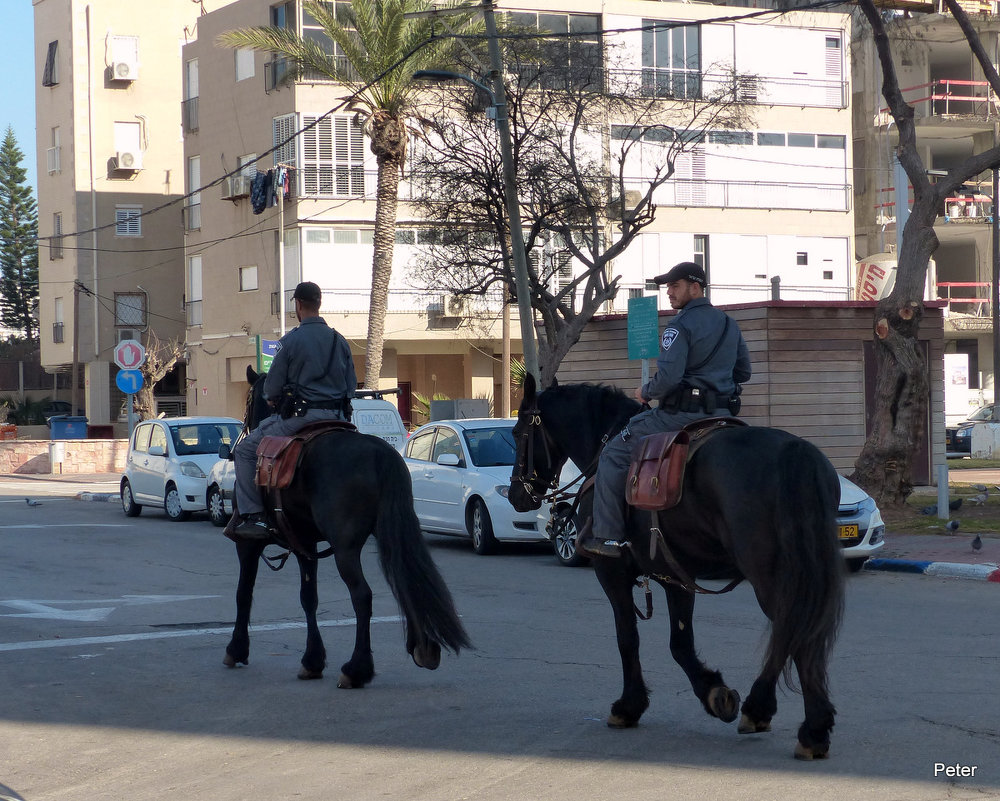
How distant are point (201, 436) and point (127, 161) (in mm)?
33451

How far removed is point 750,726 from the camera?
20.4 feet

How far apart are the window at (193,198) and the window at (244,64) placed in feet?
12.9

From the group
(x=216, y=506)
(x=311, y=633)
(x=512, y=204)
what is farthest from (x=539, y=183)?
(x=311, y=633)

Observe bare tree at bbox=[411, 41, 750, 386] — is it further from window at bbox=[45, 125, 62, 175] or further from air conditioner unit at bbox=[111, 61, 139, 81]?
window at bbox=[45, 125, 62, 175]

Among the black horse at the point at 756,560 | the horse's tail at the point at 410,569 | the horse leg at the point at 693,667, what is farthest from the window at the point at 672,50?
the black horse at the point at 756,560

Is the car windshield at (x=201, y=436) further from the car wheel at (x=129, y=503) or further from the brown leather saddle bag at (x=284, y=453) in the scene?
the brown leather saddle bag at (x=284, y=453)

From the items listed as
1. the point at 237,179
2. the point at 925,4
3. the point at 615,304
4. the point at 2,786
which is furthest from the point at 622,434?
the point at 237,179

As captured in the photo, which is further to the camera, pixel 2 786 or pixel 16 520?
pixel 16 520

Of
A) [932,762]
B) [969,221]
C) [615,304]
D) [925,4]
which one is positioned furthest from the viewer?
[969,221]

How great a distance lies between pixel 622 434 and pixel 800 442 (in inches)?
44.2

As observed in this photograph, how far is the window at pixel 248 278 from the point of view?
4366 centimetres

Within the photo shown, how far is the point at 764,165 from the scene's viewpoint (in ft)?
143

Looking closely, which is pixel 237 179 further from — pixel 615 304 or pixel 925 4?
pixel 925 4

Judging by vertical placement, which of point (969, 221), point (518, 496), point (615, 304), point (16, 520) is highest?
point (969, 221)
